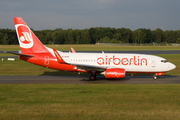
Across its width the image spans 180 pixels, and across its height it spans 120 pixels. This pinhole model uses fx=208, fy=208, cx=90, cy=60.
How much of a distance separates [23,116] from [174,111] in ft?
29.3

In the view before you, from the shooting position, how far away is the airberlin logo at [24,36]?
25891 millimetres

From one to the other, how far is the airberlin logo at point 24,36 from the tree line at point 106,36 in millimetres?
124800

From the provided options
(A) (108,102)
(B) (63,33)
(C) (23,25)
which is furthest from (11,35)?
(A) (108,102)

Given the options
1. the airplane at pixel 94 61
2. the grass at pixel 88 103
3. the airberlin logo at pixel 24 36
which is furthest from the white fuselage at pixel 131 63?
the airberlin logo at pixel 24 36

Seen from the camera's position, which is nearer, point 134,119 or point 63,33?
point 134,119

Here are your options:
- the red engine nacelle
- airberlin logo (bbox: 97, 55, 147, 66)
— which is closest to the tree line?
airberlin logo (bbox: 97, 55, 147, 66)

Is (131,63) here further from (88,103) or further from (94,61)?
(88,103)

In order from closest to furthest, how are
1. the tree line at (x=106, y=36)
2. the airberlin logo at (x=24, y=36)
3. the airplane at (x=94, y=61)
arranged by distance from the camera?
the airplane at (x=94, y=61) → the airberlin logo at (x=24, y=36) → the tree line at (x=106, y=36)

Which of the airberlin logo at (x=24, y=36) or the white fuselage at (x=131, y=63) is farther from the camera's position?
the airberlin logo at (x=24, y=36)

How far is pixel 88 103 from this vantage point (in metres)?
14.2

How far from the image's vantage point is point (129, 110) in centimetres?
A: 1272

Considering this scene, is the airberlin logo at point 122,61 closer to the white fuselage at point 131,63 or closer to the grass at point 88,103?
the white fuselage at point 131,63

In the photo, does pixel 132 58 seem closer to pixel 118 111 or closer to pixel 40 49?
pixel 40 49

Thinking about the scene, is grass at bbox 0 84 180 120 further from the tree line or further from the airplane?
the tree line
